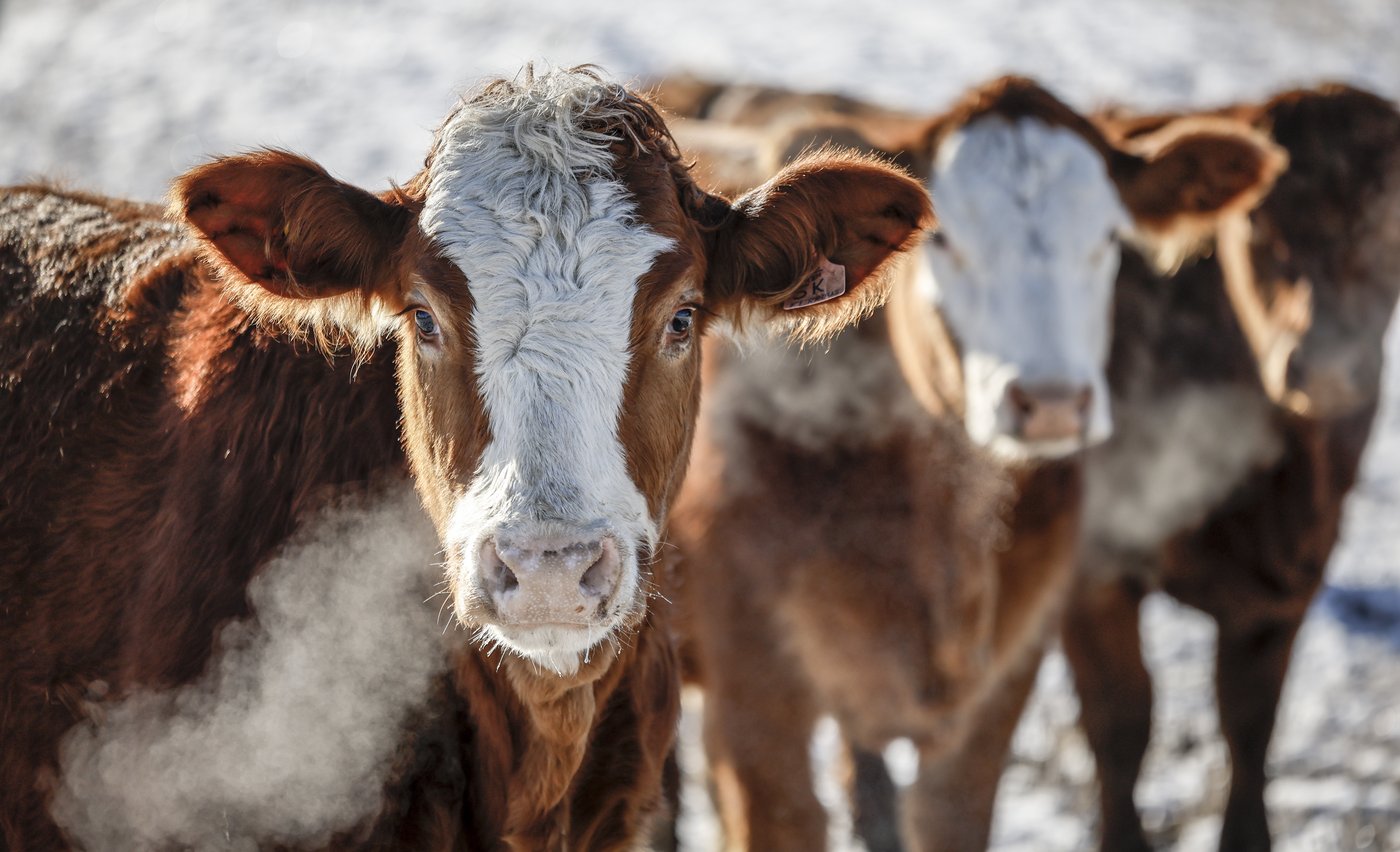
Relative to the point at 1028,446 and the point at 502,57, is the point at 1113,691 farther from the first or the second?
the point at 502,57

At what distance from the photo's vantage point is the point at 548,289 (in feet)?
8.26

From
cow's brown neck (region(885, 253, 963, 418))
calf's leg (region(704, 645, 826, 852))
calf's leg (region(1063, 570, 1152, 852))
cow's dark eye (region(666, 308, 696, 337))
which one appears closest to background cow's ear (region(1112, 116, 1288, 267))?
cow's brown neck (region(885, 253, 963, 418))

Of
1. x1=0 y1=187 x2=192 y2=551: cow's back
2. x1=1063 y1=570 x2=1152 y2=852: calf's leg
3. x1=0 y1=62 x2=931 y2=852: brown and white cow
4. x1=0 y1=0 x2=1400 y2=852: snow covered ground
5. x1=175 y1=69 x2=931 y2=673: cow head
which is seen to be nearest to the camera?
x1=175 y1=69 x2=931 y2=673: cow head

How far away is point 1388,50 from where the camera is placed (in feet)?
44.5

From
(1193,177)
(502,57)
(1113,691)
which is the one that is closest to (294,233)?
(1193,177)

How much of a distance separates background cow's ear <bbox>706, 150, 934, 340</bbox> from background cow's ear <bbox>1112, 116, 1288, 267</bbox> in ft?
6.21

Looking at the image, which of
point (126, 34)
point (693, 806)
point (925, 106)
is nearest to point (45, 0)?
point (126, 34)

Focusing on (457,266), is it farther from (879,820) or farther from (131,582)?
(879,820)

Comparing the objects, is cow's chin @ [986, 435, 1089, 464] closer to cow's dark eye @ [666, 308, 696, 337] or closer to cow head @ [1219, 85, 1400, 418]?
cow head @ [1219, 85, 1400, 418]

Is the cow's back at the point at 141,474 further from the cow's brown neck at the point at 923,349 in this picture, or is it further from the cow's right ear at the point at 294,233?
the cow's brown neck at the point at 923,349

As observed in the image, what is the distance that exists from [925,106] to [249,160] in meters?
9.57

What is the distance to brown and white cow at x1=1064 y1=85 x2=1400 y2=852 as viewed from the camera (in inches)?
199

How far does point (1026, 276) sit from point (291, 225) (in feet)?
7.37

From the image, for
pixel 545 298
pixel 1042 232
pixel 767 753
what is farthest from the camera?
pixel 1042 232
